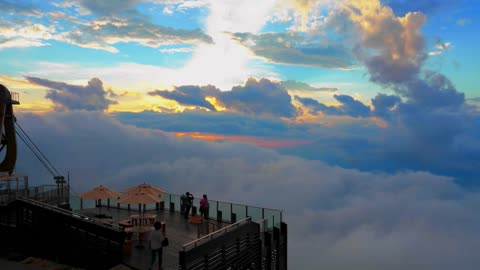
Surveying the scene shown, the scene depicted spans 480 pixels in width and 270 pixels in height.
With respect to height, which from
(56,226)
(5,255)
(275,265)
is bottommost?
(275,265)

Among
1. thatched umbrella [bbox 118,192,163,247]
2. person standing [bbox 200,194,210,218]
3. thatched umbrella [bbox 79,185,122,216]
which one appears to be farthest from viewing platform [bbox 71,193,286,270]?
thatched umbrella [bbox 79,185,122,216]

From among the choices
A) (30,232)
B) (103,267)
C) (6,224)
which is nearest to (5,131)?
(6,224)

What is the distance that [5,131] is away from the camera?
33312 millimetres

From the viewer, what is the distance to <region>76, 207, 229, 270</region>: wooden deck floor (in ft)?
55.9

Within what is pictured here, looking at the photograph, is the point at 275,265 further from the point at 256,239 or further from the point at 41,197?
the point at 41,197

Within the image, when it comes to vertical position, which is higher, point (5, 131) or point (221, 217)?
point (5, 131)

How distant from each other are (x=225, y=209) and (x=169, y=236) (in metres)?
6.16

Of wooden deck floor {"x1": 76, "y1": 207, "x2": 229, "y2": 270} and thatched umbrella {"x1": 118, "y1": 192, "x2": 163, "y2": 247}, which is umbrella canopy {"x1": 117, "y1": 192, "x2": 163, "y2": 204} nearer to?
thatched umbrella {"x1": 118, "y1": 192, "x2": 163, "y2": 247}

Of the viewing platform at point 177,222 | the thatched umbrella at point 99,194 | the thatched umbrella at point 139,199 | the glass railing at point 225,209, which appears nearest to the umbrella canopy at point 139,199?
the thatched umbrella at point 139,199

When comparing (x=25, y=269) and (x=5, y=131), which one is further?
(x=5, y=131)

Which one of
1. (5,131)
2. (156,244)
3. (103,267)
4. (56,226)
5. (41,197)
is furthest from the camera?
(5,131)

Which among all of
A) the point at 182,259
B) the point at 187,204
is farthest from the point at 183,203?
the point at 182,259

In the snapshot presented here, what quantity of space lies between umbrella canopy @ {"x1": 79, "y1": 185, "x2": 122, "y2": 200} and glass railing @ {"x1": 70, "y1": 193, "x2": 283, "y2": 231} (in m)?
3.72

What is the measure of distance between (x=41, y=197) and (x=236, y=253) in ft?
56.6
